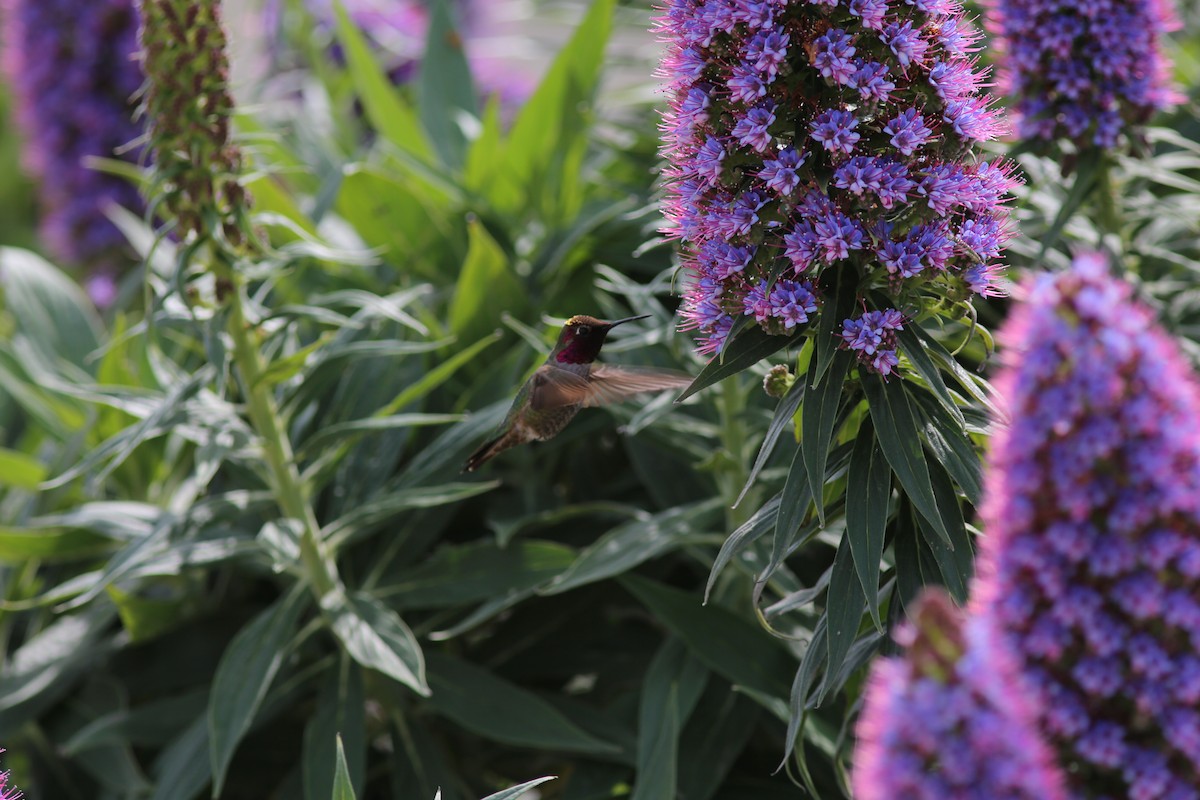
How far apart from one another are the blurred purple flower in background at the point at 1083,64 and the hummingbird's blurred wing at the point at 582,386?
928 millimetres

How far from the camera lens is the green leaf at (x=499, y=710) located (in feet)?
8.94

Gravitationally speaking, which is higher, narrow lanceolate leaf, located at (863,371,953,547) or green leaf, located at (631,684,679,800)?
narrow lanceolate leaf, located at (863,371,953,547)

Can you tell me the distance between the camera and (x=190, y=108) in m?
2.40

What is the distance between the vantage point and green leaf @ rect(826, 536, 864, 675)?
1867mm

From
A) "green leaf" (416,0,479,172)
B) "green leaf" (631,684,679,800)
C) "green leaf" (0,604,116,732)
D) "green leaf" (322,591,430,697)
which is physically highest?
"green leaf" (416,0,479,172)

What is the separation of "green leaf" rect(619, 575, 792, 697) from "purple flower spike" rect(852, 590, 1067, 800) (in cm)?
156

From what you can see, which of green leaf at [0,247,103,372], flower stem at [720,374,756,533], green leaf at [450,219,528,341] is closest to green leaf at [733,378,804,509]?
flower stem at [720,374,756,533]

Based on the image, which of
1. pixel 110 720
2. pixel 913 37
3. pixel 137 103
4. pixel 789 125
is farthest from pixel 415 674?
pixel 137 103

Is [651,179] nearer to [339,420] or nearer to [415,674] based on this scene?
[339,420]

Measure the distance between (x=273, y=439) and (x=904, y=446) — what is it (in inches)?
55.5

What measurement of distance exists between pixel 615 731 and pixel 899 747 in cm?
192

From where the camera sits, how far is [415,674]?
2.52 metres

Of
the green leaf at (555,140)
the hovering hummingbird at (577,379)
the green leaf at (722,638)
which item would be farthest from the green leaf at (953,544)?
the green leaf at (555,140)

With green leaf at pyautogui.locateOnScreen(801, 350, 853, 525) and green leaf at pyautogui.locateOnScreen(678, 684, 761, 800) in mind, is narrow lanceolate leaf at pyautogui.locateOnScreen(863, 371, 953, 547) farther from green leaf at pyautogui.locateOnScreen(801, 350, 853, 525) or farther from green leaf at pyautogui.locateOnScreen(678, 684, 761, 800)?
green leaf at pyautogui.locateOnScreen(678, 684, 761, 800)
